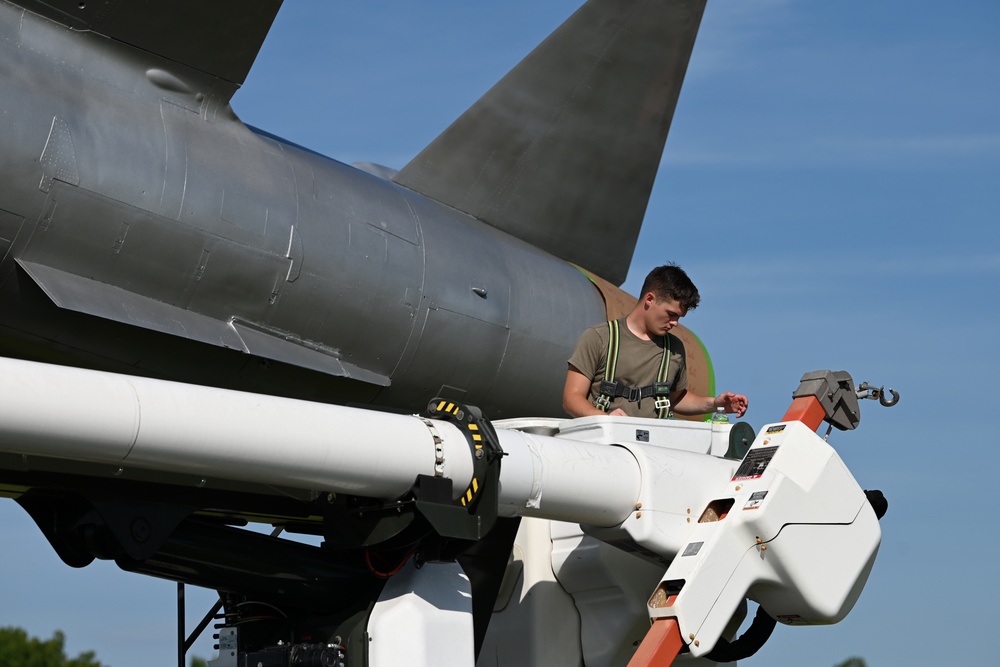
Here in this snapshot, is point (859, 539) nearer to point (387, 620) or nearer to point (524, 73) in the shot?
point (387, 620)

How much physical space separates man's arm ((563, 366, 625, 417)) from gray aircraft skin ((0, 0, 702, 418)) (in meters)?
0.87

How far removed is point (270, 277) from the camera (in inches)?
204

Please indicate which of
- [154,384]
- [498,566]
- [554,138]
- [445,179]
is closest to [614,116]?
[554,138]

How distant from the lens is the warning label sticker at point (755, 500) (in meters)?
3.76

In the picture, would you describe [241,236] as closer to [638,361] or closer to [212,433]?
[638,361]

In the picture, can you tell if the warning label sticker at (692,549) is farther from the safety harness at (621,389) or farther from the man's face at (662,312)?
the man's face at (662,312)

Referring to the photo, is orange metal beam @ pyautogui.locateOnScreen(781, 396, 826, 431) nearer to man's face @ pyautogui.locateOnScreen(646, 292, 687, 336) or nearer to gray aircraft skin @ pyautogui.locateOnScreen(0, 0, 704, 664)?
man's face @ pyautogui.locateOnScreen(646, 292, 687, 336)

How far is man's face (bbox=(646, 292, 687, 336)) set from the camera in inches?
186

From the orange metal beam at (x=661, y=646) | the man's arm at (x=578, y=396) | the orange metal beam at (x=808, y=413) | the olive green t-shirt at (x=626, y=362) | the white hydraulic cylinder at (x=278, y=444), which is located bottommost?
the orange metal beam at (x=661, y=646)

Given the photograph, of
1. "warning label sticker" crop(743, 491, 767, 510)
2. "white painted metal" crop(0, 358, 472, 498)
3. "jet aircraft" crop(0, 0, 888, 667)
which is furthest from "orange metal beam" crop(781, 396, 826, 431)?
"white painted metal" crop(0, 358, 472, 498)

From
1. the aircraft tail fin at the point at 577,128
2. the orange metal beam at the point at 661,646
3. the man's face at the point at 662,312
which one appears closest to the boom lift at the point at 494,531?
the orange metal beam at the point at 661,646

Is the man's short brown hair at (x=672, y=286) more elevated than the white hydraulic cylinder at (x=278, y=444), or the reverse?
the man's short brown hair at (x=672, y=286)

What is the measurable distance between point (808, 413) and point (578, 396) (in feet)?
3.10

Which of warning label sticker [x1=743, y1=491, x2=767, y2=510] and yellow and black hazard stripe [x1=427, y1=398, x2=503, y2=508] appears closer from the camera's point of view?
yellow and black hazard stripe [x1=427, y1=398, x2=503, y2=508]
